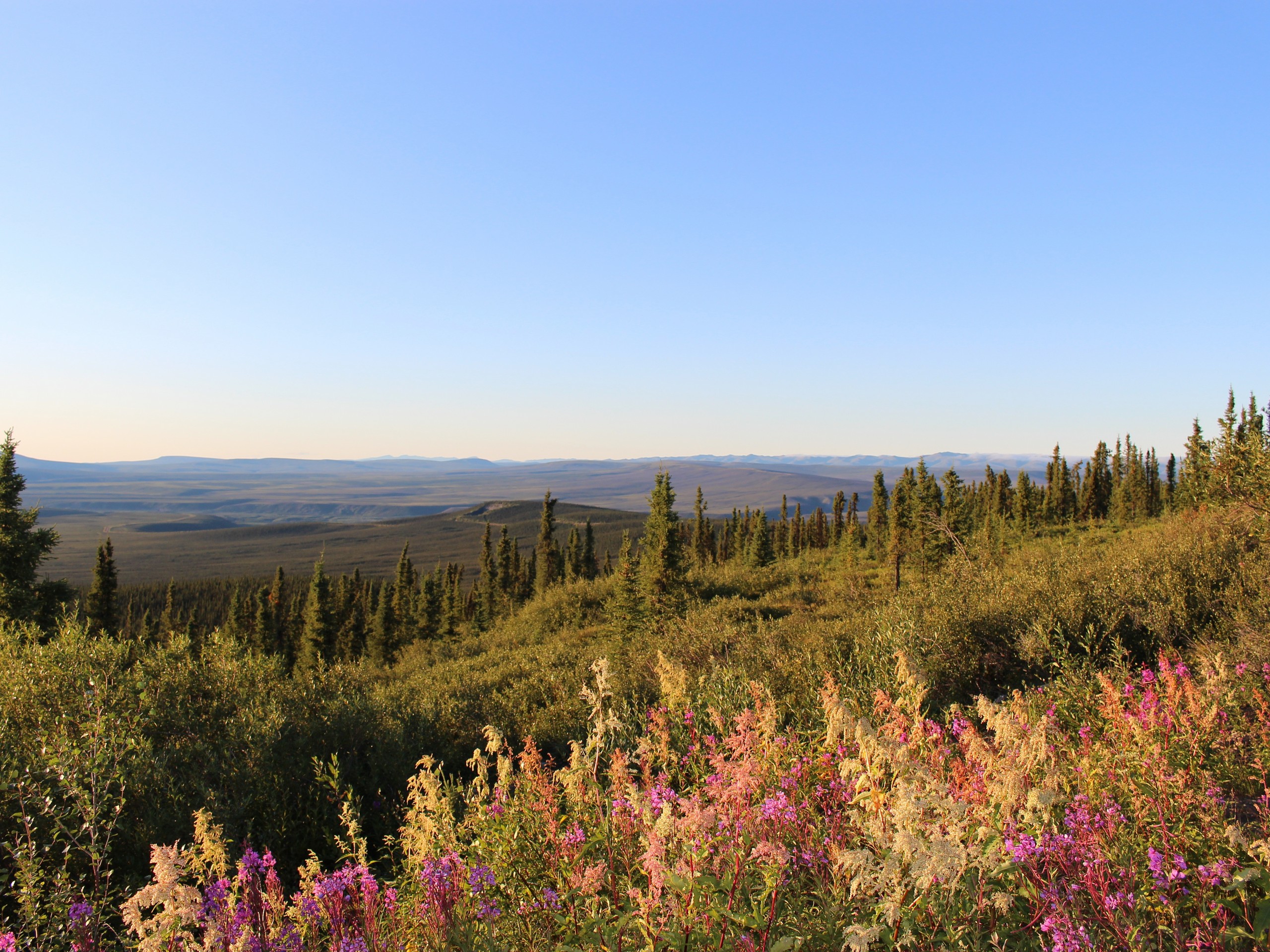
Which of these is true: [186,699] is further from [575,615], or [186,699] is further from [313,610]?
[313,610]

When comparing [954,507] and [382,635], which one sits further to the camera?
[382,635]

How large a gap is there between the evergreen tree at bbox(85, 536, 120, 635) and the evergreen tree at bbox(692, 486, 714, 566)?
49261 millimetres

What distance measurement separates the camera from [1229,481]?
1448 centimetres

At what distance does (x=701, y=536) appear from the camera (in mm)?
87125

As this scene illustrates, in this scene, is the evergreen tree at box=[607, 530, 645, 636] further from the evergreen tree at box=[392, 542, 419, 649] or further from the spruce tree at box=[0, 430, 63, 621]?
the evergreen tree at box=[392, 542, 419, 649]

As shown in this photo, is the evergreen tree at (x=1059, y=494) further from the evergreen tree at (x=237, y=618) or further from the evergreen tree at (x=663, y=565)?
the evergreen tree at (x=237, y=618)

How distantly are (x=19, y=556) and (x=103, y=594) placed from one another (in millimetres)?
29846

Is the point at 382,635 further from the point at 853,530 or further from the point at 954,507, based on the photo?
the point at 853,530

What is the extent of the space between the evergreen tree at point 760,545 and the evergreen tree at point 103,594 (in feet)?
187

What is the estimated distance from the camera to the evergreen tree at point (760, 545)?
73.4 m

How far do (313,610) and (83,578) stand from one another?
195 meters

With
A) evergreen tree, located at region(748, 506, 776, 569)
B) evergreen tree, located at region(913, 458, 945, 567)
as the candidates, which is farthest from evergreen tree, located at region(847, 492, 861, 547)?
evergreen tree, located at region(913, 458, 945, 567)

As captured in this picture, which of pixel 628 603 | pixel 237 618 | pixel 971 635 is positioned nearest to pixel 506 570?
pixel 237 618

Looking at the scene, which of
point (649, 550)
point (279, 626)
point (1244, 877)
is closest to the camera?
point (1244, 877)
